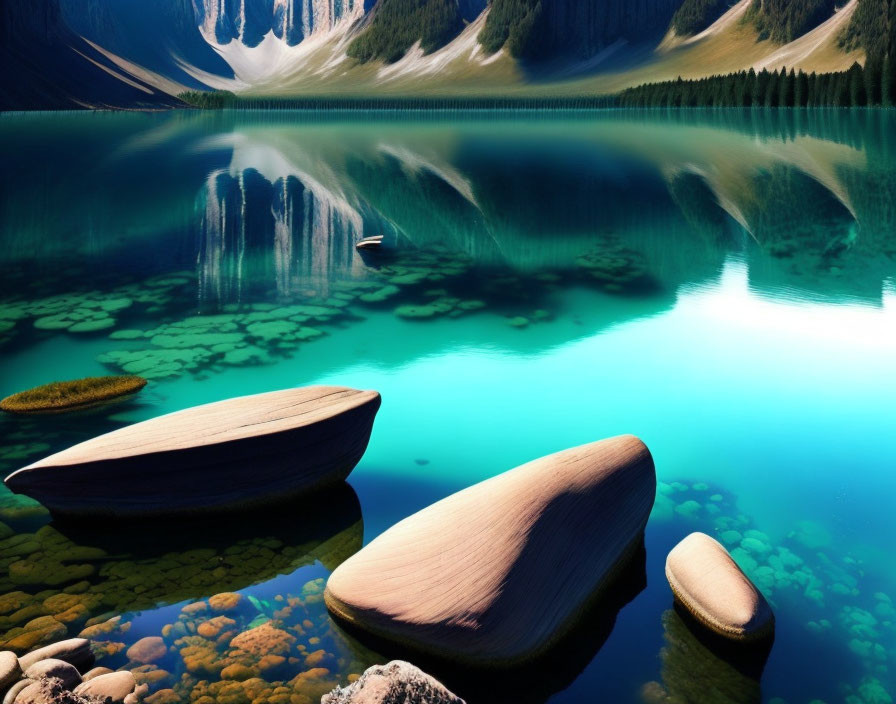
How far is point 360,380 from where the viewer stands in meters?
19.4

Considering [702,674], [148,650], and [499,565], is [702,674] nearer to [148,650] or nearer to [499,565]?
[499,565]

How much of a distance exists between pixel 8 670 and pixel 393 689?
158 inches

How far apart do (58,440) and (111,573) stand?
17.7 ft

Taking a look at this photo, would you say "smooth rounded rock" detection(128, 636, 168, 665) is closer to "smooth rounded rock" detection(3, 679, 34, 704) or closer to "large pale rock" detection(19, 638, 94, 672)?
"large pale rock" detection(19, 638, 94, 672)

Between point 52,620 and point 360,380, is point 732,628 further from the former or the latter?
point 360,380

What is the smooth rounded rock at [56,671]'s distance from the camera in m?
8.09

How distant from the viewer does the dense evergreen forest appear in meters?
132

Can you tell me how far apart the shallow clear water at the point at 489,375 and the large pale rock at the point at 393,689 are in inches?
65.3

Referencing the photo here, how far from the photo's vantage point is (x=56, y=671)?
27.0 feet

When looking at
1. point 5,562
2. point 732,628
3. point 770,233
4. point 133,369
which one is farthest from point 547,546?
point 770,233

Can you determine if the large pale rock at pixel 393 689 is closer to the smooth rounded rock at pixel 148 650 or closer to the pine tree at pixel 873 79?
the smooth rounded rock at pixel 148 650

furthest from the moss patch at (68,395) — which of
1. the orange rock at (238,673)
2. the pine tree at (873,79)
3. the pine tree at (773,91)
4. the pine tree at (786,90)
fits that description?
the pine tree at (773,91)

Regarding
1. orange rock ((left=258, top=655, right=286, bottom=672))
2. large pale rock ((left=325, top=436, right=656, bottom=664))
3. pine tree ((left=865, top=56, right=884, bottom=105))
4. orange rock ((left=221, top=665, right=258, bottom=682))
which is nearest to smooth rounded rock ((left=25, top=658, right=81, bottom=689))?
orange rock ((left=221, top=665, right=258, bottom=682))

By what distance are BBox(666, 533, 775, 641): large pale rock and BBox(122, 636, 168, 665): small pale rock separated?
239 inches
